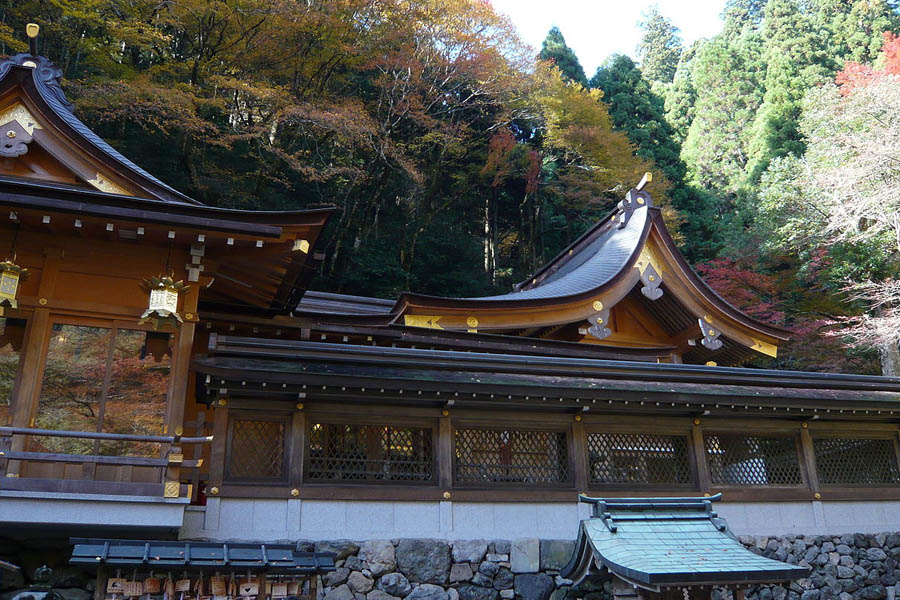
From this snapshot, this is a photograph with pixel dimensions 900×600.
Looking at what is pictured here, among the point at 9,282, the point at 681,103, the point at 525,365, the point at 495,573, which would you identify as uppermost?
the point at 681,103

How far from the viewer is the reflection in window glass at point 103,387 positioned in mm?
7598

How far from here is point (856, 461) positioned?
10453 mm

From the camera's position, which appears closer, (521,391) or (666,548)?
(666,548)

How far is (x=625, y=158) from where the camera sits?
96.1 feet

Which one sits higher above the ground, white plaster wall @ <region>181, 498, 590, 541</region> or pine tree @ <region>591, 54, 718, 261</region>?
pine tree @ <region>591, 54, 718, 261</region>

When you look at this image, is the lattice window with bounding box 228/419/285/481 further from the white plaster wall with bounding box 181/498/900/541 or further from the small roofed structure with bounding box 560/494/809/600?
the small roofed structure with bounding box 560/494/809/600

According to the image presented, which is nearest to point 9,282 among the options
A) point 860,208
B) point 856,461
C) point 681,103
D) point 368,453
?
point 368,453

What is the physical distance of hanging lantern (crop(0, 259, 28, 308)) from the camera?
7.39 meters

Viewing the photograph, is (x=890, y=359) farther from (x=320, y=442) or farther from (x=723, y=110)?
(x=723, y=110)

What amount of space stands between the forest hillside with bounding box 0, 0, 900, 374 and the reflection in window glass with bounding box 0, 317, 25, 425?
40.8 feet

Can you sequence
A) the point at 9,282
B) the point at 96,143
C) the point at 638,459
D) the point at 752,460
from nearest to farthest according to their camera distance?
the point at 9,282, the point at 96,143, the point at 638,459, the point at 752,460

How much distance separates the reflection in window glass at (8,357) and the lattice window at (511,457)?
4.91 metres

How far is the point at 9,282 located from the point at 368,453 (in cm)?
425

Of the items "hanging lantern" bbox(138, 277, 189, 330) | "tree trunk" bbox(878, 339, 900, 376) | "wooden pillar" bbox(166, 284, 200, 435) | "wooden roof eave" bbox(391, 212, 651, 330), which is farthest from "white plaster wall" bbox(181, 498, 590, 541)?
"tree trunk" bbox(878, 339, 900, 376)
